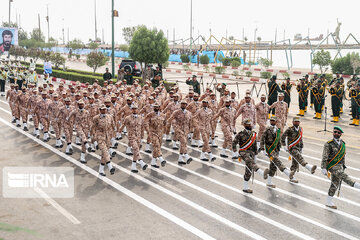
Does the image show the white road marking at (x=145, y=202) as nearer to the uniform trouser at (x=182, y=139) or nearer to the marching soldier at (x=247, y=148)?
the marching soldier at (x=247, y=148)

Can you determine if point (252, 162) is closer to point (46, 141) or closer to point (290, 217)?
point (290, 217)

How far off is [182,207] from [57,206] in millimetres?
2841

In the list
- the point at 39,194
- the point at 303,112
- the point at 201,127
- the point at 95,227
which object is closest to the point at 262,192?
the point at 201,127

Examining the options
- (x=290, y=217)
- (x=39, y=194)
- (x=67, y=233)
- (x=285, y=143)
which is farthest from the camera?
(x=285, y=143)

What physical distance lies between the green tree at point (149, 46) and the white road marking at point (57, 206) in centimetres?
2179

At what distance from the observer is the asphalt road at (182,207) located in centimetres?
802

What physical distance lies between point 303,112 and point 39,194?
1620 centimetres

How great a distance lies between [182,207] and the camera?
9320 mm

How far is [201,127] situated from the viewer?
13.4 m

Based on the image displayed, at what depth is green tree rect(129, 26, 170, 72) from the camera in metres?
31.2

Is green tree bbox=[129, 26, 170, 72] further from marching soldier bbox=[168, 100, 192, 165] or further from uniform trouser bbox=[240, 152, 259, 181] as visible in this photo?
uniform trouser bbox=[240, 152, 259, 181]

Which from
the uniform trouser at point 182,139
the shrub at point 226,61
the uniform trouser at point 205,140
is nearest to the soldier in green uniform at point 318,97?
the uniform trouser at point 205,140

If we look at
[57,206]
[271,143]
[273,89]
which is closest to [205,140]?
[271,143]

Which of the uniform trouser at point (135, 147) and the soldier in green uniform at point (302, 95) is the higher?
the soldier in green uniform at point (302, 95)
